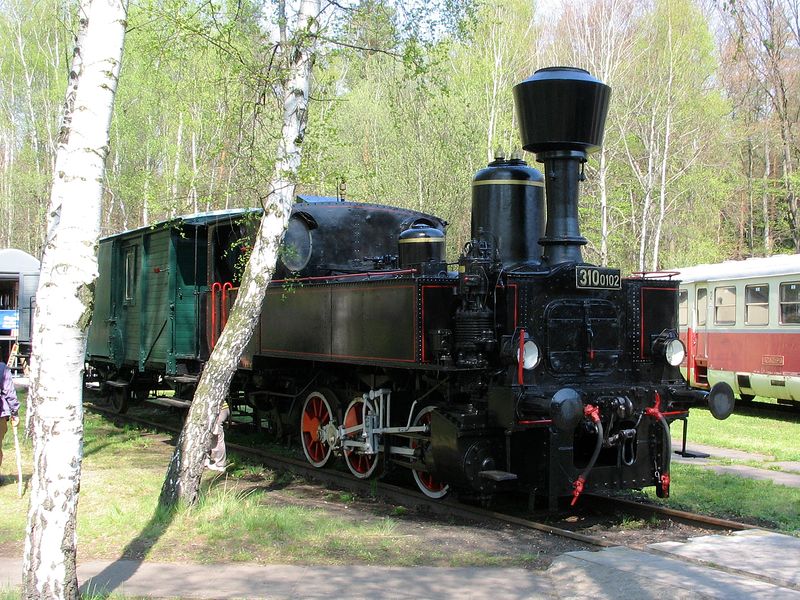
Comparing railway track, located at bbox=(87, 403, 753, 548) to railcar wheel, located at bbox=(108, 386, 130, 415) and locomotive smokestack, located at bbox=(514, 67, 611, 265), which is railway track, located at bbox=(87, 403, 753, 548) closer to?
locomotive smokestack, located at bbox=(514, 67, 611, 265)

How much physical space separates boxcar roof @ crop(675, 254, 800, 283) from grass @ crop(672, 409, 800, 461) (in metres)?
2.54

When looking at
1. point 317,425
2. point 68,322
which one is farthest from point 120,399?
point 68,322

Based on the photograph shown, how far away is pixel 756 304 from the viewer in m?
15.1

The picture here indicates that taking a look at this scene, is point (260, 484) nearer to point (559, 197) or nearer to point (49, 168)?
point (559, 197)

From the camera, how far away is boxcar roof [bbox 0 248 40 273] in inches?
902

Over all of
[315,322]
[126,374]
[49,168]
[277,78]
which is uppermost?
[49,168]

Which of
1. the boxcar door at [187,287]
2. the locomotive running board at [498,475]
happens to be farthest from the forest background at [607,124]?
the locomotive running board at [498,475]

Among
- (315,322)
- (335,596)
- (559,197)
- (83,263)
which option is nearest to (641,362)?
(559,197)

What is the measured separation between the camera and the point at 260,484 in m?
8.58

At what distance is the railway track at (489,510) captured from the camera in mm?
6305

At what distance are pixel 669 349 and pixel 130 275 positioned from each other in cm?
895

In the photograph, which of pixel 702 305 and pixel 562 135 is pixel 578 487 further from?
pixel 702 305

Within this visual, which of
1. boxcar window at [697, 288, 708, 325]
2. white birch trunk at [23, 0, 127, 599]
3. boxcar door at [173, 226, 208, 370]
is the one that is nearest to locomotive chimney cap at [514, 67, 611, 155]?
white birch trunk at [23, 0, 127, 599]

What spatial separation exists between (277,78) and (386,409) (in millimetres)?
3205
